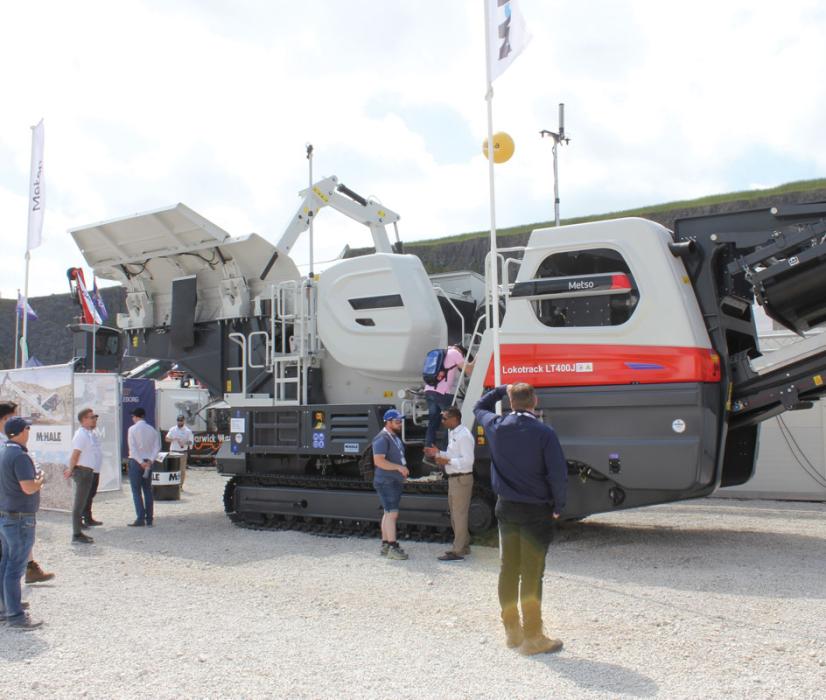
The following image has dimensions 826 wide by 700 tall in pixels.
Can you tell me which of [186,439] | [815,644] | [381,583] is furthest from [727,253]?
[186,439]

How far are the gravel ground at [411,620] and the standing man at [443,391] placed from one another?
1364 millimetres

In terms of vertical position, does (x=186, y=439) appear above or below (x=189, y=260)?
below

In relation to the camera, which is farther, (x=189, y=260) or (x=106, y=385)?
(x=106, y=385)

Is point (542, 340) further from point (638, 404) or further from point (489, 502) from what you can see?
point (489, 502)

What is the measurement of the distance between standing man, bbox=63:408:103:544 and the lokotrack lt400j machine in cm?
163


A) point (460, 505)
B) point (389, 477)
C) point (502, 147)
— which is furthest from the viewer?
point (389, 477)

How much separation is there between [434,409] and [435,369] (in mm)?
461

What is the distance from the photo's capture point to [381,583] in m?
7.36

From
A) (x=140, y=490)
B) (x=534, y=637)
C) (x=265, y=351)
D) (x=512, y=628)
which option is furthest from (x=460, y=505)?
(x=140, y=490)

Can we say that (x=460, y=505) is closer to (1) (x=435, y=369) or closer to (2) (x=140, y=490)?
(1) (x=435, y=369)

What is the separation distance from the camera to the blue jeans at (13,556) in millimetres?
6039

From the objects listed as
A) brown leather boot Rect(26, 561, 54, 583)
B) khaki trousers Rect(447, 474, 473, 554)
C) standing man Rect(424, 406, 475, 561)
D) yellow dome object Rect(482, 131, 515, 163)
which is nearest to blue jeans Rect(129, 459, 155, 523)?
brown leather boot Rect(26, 561, 54, 583)

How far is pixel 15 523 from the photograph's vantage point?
6160mm

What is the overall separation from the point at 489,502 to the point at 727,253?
3.66 metres
